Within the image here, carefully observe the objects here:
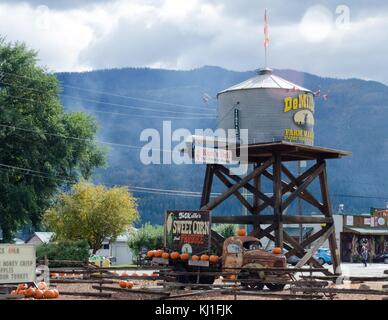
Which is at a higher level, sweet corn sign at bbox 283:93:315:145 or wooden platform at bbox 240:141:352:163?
sweet corn sign at bbox 283:93:315:145

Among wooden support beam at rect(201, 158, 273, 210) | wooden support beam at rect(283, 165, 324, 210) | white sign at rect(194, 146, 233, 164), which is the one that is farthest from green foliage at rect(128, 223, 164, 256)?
white sign at rect(194, 146, 233, 164)

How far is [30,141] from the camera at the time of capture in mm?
60812

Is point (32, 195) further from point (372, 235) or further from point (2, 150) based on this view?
point (372, 235)

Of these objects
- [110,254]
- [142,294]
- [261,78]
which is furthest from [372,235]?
[142,294]

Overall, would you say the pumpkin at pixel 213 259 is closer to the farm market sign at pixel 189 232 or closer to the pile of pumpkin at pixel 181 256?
the pile of pumpkin at pixel 181 256

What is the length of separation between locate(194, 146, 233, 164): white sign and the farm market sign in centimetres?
328

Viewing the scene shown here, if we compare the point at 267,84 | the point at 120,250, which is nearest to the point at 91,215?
the point at 267,84

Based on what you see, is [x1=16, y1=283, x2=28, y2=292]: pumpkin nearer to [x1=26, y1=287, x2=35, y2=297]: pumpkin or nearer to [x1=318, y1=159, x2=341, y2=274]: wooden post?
[x1=26, y1=287, x2=35, y2=297]: pumpkin

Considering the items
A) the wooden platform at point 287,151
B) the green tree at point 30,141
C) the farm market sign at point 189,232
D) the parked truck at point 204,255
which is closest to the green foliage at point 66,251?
the green tree at point 30,141

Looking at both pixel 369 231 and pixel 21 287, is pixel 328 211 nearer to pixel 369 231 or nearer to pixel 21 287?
pixel 21 287

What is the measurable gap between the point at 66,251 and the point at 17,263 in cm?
2733

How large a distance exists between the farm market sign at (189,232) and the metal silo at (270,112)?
581 cm

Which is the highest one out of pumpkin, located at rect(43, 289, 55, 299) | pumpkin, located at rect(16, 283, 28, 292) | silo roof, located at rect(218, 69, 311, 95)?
silo roof, located at rect(218, 69, 311, 95)

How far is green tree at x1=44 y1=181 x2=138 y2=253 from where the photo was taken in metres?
54.5
